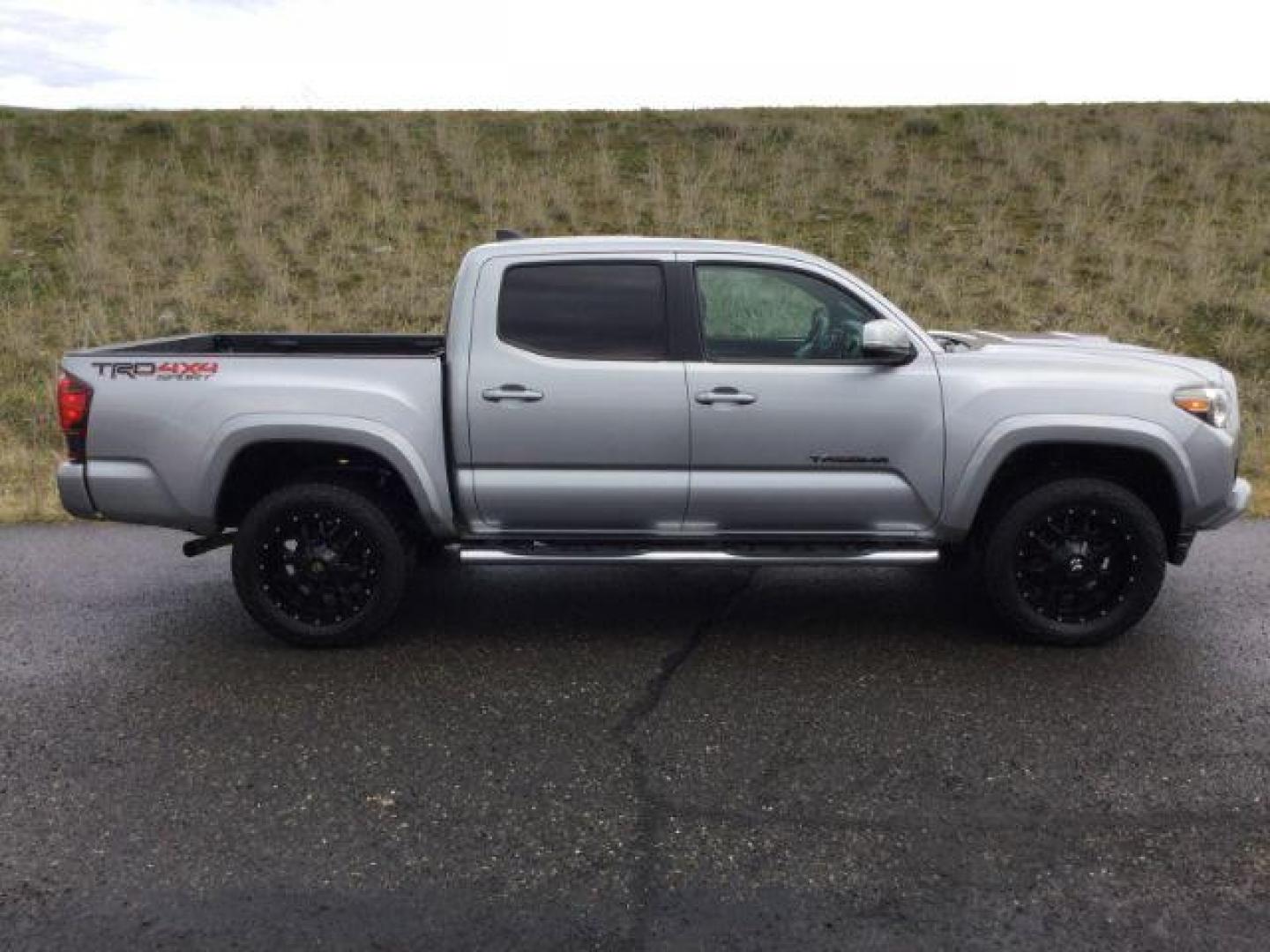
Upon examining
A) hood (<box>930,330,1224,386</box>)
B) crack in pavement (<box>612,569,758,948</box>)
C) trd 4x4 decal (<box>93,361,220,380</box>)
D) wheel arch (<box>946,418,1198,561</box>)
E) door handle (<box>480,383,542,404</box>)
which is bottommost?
crack in pavement (<box>612,569,758,948</box>)

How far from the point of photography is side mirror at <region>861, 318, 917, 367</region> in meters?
4.85

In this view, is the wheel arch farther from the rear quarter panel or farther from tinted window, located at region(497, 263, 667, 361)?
the rear quarter panel

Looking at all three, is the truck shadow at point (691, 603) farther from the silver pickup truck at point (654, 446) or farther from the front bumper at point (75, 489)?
the front bumper at point (75, 489)

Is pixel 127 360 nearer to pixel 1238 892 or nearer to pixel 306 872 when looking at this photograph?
pixel 306 872

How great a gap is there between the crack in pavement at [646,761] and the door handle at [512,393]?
4.39 ft

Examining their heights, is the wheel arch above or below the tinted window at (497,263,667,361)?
below

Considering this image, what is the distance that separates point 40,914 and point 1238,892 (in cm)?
335

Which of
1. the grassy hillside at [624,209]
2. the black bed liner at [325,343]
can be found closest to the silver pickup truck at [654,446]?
the black bed liner at [325,343]

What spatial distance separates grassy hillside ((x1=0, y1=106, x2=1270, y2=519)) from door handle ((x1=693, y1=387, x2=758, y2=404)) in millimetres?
10026

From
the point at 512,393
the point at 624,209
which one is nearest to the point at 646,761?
the point at 512,393

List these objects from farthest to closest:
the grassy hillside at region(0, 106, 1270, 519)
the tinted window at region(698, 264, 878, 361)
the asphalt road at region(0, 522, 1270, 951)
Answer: the grassy hillside at region(0, 106, 1270, 519), the tinted window at region(698, 264, 878, 361), the asphalt road at region(0, 522, 1270, 951)

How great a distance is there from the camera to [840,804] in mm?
3676

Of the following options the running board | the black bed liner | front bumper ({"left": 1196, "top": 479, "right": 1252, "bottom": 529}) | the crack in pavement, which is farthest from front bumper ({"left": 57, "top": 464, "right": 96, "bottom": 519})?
front bumper ({"left": 1196, "top": 479, "right": 1252, "bottom": 529})

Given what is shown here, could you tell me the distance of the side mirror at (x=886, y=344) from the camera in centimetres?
485
